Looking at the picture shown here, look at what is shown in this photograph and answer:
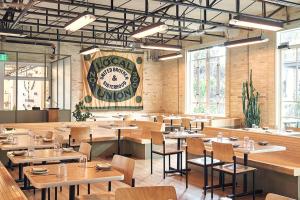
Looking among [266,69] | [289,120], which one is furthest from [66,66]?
[289,120]

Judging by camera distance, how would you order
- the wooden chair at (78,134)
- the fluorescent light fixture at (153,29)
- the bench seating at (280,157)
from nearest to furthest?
the bench seating at (280,157) → the fluorescent light fixture at (153,29) → the wooden chair at (78,134)

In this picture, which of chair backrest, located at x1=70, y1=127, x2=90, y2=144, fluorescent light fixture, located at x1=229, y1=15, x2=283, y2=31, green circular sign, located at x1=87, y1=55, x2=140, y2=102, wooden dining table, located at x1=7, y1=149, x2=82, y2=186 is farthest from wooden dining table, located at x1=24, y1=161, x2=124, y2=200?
green circular sign, located at x1=87, y1=55, x2=140, y2=102

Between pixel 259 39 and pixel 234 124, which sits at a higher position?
pixel 259 39

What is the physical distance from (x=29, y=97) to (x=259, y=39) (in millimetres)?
9616

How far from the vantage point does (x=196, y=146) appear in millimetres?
5828

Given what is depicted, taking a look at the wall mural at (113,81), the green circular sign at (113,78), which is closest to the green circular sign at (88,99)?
the wall mural at (113,81)

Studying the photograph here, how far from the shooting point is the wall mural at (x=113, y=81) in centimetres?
1470

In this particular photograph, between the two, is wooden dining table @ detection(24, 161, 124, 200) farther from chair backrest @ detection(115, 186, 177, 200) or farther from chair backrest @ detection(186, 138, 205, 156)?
chair backrest @ detection(186, 138, 205, 156)

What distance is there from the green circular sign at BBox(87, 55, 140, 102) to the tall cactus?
229 inches

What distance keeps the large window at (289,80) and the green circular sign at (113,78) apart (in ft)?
22.8

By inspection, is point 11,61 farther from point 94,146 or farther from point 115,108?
point 94,146

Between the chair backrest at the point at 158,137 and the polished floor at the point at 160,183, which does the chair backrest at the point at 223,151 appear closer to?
the polished floor at the point at 160,183

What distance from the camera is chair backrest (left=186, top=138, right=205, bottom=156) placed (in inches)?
225

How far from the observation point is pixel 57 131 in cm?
A: 916
